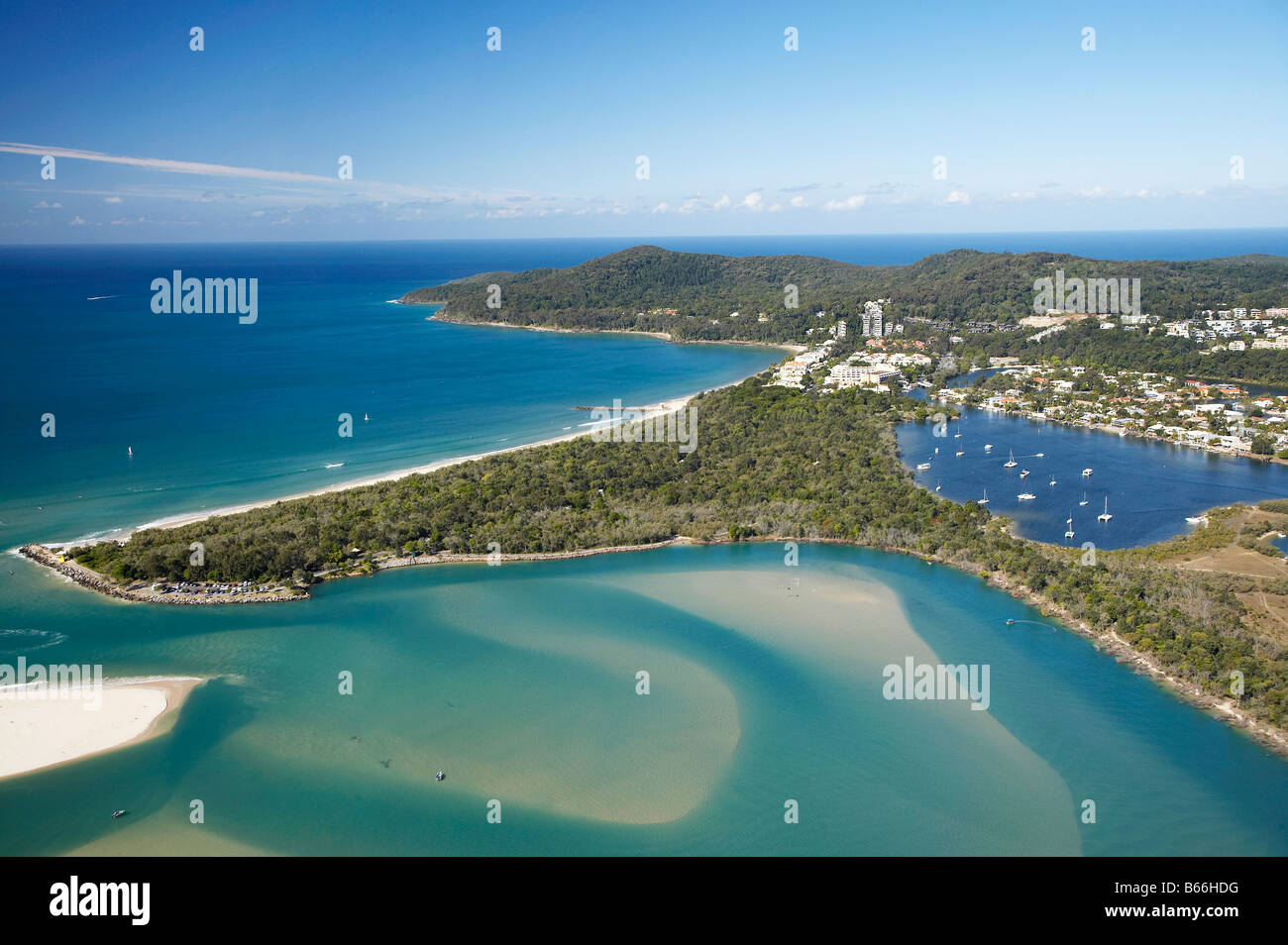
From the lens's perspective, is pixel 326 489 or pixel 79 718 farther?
pixel 326 489

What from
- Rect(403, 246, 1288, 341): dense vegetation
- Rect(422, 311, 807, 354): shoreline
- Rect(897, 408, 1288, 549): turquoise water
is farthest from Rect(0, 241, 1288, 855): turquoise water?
Rect(403, 246, 1288, 341): dense vegetation

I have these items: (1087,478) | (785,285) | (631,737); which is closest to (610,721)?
(631,737)

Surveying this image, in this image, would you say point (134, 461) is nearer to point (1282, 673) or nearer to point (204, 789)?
point (204, 789)

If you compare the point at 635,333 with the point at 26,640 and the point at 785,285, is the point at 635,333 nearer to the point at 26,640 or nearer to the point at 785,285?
the point at 785,285

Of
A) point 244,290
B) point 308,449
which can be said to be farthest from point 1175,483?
point 244,290

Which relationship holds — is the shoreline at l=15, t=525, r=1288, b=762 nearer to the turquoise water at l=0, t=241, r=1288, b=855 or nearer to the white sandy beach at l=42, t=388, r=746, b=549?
the turquoise water at l=0, t=241, r=1288, b=855
